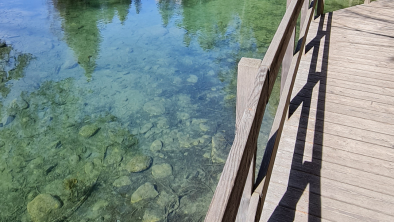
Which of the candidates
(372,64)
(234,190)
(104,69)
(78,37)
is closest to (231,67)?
(104,69)

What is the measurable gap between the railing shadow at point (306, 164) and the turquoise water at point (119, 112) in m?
1.75

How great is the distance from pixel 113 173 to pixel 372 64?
395 centimetres

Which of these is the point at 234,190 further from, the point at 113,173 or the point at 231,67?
the point at 231,67

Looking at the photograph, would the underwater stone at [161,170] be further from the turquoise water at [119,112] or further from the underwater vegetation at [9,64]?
the underwater vegetation at [9,64]

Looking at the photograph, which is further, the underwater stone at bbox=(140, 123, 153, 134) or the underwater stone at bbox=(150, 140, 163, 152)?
the underwater stone at bbox=(140, 123, 153, 134)

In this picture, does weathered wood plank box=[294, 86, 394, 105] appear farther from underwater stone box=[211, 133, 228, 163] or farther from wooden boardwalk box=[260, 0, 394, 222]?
underwater stone box=[211, 133, 228, 163]

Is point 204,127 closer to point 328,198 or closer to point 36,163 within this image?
point 36,163

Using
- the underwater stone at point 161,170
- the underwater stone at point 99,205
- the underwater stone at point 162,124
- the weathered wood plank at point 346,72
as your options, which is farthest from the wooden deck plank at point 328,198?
the underwater stone at point 162,124

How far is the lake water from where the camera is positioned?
4.24 m

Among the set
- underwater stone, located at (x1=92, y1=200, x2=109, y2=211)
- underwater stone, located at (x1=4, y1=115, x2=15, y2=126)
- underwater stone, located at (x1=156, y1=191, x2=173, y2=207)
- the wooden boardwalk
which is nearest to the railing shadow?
the wooden boardwalk

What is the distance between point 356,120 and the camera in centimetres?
301

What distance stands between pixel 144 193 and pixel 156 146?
1045 millimetres

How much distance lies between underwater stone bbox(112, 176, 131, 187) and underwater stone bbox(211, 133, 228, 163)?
4.33 feet

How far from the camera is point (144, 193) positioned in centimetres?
425
